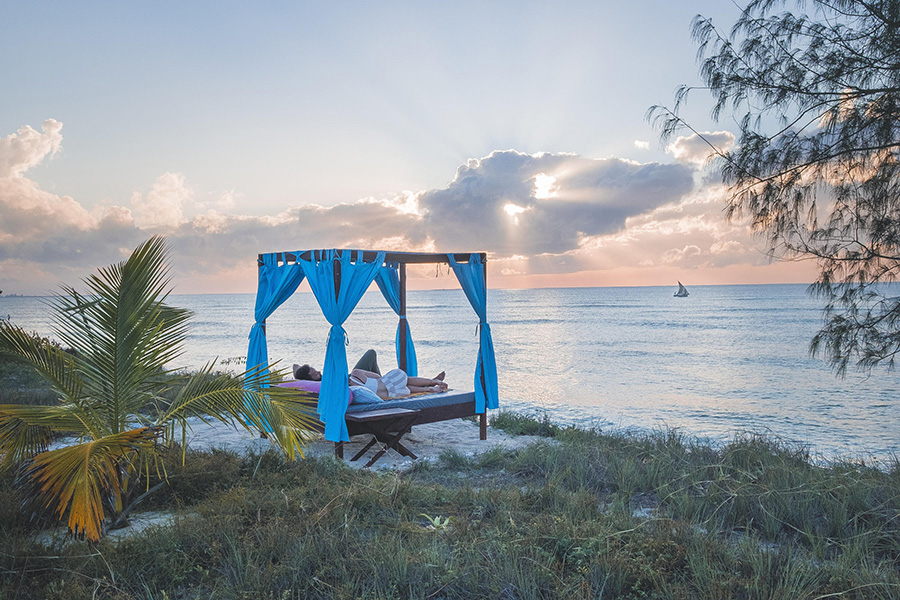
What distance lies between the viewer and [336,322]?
612cm

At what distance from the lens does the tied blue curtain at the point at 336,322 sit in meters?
6.09

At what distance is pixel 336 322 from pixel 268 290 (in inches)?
62.0

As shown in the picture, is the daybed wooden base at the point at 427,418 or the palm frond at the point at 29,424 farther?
the daybed wooden base at the point at 427,418

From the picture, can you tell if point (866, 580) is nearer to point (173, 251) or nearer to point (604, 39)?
point (173, 251)

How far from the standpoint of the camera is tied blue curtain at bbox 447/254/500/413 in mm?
7270

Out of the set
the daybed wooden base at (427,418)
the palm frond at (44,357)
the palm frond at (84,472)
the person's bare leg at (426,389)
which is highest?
the palm frond at (44,357)

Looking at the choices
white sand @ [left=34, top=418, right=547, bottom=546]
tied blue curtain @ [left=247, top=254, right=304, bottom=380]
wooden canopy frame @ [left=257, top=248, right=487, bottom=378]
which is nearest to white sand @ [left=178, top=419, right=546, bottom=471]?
white sand @ [left=34, top=418, right=547, bottom=546]

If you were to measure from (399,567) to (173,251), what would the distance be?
2.40 meters

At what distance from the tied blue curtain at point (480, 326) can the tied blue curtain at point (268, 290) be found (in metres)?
2.09

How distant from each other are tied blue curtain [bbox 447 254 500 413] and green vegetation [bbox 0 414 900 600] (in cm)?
254

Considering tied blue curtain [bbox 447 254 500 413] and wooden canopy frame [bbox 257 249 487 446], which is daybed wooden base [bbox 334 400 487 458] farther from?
tied blue curtain [bbox 447 254 500 413]

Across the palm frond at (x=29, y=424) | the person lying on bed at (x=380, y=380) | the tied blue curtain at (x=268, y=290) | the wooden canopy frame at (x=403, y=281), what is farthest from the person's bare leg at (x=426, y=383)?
the palm frond at (x=29, y=424)

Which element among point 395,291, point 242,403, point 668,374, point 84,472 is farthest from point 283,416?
point 668,374

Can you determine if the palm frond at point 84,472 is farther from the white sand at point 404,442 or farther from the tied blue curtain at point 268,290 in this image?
the tied blue curtain at point 268,290
